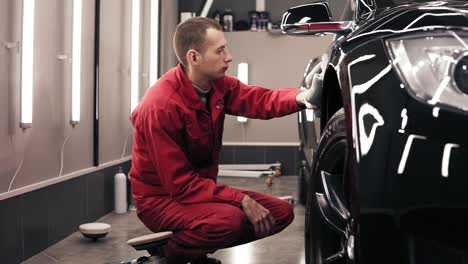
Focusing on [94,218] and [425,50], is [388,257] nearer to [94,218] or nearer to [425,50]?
[425,50]

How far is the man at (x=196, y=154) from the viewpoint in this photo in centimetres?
240

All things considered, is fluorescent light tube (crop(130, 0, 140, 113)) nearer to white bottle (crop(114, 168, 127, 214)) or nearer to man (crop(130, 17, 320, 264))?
white bottle (crop(114, 168, 127, 214))

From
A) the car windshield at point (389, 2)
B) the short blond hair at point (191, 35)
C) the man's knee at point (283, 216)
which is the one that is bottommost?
the man's knee at point (283, 216)

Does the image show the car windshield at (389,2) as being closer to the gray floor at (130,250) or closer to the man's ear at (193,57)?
the man's ear at (193,57)

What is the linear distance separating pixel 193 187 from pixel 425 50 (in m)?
1.27

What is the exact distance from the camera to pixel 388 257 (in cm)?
129

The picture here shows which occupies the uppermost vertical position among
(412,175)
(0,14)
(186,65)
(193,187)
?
(0,14)

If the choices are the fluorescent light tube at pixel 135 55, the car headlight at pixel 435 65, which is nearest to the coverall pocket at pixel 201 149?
the car headlight at pixel 435 65

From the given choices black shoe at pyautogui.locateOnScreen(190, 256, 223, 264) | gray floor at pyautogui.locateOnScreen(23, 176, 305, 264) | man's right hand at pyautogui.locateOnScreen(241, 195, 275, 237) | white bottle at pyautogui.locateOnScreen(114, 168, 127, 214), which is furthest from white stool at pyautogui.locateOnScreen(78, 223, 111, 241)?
man's right hand at pyautogui.locateOnScreen(241, 195, 275, 237)

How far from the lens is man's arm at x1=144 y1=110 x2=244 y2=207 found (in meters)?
2.39

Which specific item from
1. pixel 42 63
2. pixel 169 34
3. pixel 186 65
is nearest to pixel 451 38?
pixel 186 65

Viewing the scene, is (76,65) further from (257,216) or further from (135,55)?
(257,216)

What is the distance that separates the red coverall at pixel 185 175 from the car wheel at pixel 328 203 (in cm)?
56

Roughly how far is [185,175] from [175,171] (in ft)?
0.15
